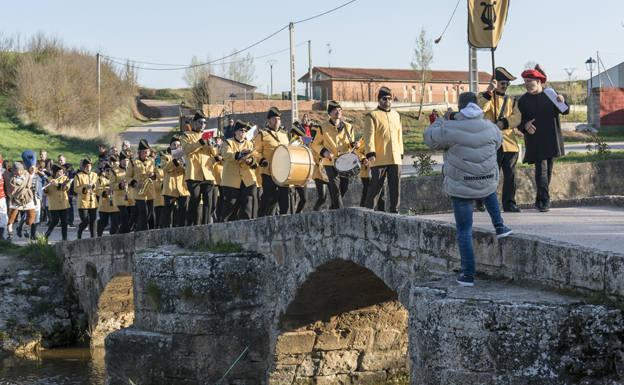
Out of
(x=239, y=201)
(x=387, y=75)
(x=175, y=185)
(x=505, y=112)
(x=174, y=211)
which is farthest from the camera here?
(x=387, y=75)

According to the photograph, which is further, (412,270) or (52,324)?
(52,324)

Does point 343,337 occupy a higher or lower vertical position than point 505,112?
lower

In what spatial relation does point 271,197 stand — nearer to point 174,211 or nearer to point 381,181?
point 381,181

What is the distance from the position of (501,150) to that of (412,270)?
11.4 ft

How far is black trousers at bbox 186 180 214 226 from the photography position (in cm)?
1574

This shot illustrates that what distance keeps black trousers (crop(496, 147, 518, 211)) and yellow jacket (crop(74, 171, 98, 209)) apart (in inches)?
416

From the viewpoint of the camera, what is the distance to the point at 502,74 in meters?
11.7

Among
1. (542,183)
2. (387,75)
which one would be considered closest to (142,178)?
(542,183)

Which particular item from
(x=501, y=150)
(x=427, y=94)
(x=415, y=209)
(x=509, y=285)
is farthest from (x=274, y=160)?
(x=427, y=94)

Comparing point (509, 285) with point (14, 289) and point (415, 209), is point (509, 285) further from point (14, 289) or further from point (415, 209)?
point (14, 289)

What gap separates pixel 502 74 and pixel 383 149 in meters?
1.60

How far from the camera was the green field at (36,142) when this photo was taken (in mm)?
39000

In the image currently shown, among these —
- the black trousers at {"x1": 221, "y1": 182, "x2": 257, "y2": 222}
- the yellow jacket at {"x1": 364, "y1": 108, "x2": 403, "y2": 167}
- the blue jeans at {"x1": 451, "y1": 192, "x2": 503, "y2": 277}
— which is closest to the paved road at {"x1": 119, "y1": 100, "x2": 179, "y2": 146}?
the black trousers at {"x1": 221, "y1": 182, "x2": 257, "y2": 222}

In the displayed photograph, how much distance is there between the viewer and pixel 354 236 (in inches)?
→ 393
